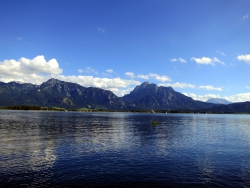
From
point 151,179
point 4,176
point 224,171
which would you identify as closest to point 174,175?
point 151,179

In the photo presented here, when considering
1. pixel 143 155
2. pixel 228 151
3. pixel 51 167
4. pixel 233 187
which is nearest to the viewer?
pixel 233 187

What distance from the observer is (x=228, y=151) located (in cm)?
5581

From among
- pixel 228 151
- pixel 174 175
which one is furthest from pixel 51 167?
pixel 228 151

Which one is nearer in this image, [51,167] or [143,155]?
[51,167]

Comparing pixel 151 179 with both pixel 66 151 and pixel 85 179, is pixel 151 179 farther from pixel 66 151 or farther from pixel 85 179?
pixel 66 151

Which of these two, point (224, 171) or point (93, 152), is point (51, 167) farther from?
point (224, 171)

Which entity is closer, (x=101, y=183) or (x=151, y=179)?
(x=101, y=183)

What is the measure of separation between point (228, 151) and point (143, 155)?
2613 cm

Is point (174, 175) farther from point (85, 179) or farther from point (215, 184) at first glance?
point (85, 179)

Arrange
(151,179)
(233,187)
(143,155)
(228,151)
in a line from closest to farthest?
(233,187)
(151,179)
(143,155)
(228,151)

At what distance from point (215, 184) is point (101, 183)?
59.6ft

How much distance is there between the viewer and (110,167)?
38.3 meters

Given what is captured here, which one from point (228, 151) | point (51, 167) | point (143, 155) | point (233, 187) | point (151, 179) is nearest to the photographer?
point (233, 187)

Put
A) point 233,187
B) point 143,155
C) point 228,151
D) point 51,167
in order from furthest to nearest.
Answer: point 228,151, point 143,155, point 51,167, point 233,187
